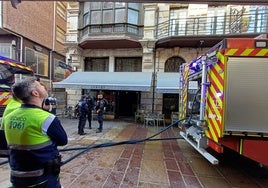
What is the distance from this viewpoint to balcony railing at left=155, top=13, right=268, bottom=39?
420 inches

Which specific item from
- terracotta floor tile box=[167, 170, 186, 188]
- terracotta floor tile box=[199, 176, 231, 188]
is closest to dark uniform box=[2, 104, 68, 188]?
terracotta floor tile box=[167, 170, 186, 188]

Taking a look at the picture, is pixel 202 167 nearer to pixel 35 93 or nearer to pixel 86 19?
pixel 35 93

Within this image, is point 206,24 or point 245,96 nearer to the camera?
point 245,96

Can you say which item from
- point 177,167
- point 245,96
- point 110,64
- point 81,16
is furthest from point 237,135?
point 81,16

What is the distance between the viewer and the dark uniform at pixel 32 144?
6.05 ft

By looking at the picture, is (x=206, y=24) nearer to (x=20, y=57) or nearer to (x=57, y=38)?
(x=20, y=57)

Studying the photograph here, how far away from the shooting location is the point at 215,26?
1148 cm

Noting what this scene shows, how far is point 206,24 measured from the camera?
461 inches

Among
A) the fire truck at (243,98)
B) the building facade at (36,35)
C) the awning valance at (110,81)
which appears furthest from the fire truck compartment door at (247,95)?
the building facade at (36,35)

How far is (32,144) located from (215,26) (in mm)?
12098

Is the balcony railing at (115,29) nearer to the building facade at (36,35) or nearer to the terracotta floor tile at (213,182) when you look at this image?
the building facade at (36,35)

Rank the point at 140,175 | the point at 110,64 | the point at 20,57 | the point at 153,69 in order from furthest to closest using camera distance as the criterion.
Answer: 1. the point at 20,57
2. the point at 110,64
3. the point at 153,69
4. the point at 140,175

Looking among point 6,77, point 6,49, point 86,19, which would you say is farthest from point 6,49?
point 6,77

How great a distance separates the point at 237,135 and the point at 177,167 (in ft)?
6.10
